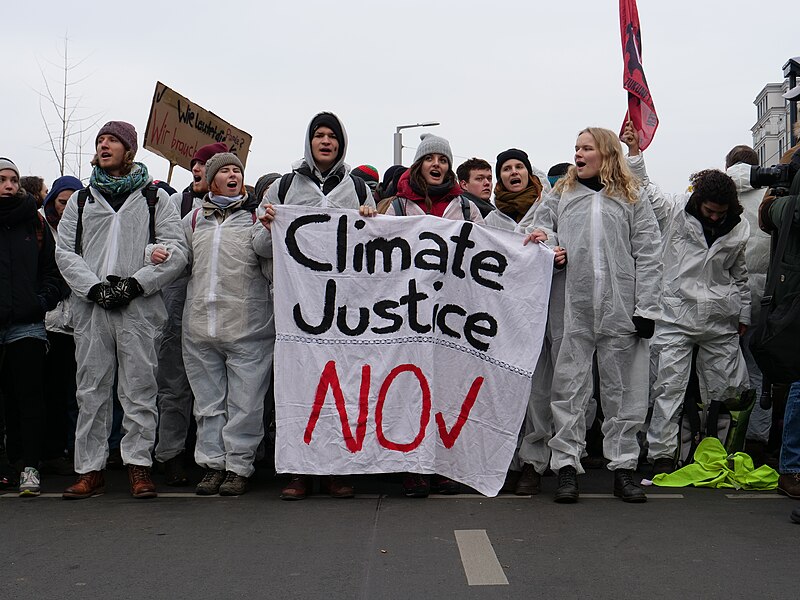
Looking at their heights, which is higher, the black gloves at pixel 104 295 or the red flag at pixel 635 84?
the red flag at pixel 635 84

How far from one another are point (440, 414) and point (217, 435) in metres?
1.35

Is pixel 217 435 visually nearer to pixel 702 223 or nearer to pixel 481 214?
pixel 481 214

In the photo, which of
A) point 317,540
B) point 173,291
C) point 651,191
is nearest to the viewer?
point 317,540

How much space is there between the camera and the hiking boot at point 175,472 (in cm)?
627

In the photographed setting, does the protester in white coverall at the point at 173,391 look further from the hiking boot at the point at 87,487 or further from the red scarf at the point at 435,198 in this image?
the red scarf at the point at 435,198

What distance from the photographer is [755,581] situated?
3947mm

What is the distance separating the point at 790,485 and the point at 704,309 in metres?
1.39

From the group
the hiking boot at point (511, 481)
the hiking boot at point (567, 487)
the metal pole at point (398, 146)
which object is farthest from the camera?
the metal pole at point (398, 146)

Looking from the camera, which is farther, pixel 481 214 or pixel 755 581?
pixel 481 214

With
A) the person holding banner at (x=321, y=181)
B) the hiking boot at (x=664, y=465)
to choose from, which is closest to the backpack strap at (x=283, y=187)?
the person holding banner at (x=321, y=181)

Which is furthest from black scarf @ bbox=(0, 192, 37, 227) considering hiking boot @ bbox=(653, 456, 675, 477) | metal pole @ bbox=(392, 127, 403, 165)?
metal pole @ bbox=(392, 127, 403, 165)

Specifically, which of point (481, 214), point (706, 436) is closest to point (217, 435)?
point (481, 214)

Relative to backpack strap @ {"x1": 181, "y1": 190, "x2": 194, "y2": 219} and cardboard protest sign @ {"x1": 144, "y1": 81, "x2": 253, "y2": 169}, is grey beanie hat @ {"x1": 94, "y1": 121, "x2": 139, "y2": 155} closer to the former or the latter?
backpack strap @ {"x1": 181, "y1": 190, "x2": 194, "y2": 219}

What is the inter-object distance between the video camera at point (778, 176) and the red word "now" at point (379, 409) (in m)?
2.21
